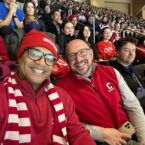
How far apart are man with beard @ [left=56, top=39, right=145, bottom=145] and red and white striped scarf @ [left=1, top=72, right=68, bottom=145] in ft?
1.38

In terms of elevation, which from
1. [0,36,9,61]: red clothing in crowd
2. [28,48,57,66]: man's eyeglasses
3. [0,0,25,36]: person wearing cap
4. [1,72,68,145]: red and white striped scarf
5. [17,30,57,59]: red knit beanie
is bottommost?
[1,72,68,145]: red and white striped scarf

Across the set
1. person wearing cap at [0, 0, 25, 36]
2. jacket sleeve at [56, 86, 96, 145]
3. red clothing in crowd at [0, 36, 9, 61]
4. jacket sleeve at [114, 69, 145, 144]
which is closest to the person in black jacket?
jacket sleeve at [114, 69, 145, 144]

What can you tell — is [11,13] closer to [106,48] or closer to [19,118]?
[106,48]

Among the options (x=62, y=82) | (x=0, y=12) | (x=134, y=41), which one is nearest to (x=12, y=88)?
(x=62, y=82)

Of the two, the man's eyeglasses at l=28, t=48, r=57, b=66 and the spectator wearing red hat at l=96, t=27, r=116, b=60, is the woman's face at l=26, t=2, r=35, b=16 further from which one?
the man's eyeglasses at l=28, t=48, r=57, b=66

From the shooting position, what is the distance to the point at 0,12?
3762 millimetres

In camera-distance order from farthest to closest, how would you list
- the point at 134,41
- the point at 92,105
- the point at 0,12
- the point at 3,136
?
the point at 0,12 < the point at 134,41 < the point at 92,105 < the point at 3,136

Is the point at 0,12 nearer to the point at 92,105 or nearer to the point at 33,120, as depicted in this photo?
the point at 92,105

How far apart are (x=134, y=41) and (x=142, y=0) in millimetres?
18064

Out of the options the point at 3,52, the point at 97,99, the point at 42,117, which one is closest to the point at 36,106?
the point at 42,117

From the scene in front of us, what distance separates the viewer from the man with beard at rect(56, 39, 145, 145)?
196 centimetres

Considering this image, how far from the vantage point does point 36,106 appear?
1.51 metres

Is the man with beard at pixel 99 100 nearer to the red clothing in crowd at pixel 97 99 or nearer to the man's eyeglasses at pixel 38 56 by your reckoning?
the red clothing in crowd at pixel 97 99

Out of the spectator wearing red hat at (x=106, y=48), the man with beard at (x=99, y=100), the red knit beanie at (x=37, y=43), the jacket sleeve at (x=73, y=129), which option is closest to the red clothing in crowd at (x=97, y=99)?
the man with beard at (x=99, y=100)
